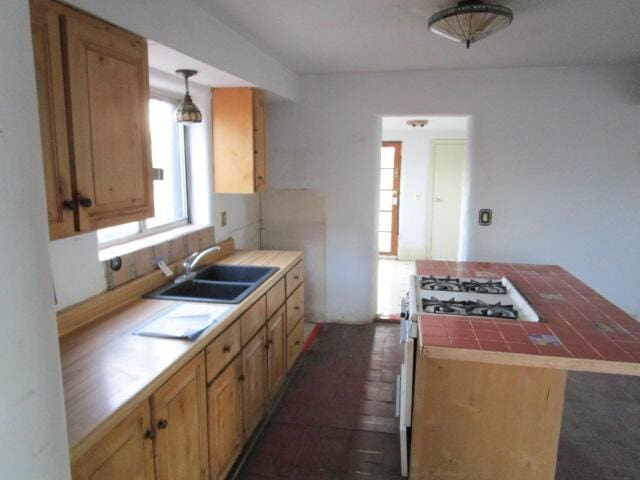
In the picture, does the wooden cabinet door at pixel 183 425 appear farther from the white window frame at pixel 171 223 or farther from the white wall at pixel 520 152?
the white wall at pixel 520 152

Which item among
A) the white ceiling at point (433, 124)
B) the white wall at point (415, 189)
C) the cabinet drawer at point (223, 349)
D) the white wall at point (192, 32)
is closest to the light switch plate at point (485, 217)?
the white ceiling at point (433, 124)

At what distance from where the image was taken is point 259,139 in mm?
3318

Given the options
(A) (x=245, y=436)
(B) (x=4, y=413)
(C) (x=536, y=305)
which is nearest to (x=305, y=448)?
(A) (x=245, y=436)

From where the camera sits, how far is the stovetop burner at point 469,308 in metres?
2.15

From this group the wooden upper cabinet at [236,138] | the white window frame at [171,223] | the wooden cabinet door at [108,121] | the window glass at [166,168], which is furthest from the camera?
the wooden upper cabinet at [236,138]

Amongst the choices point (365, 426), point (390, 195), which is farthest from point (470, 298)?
point (390, 195)

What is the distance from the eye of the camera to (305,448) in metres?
2.50

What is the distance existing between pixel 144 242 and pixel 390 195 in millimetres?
5062

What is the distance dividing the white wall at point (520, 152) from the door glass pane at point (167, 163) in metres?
1.21

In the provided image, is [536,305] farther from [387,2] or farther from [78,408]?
[78,408]

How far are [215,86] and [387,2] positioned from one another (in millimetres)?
1391

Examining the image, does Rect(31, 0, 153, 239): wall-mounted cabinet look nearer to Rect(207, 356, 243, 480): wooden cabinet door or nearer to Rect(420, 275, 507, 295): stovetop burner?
Rect(207, 356, 243, 480): wooden cabinet door

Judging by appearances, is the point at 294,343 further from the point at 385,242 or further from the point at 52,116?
the point at 385,242

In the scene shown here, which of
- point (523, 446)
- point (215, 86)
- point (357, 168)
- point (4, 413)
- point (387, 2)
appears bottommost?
point (523, 446)
